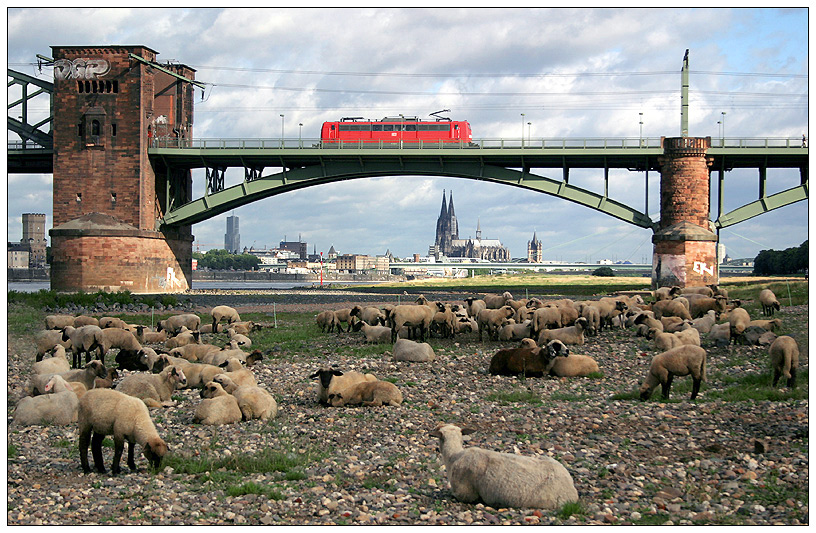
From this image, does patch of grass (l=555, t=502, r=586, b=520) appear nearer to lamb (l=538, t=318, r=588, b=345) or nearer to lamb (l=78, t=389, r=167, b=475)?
lamb (l=78, t=389, r=167, b=475)

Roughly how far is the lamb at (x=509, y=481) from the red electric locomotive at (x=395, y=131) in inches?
2420

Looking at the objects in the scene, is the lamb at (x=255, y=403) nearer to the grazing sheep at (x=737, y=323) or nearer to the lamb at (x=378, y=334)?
the lamb at (x=378, y=334)

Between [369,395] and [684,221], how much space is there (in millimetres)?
50718

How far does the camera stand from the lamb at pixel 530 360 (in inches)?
688

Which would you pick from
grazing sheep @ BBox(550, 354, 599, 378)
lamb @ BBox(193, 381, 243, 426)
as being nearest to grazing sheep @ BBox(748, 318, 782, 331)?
grazing sheep @ BBox(550, 354, 599, 378)

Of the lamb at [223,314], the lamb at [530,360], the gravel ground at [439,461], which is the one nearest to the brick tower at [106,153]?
the lamb at [223,314]

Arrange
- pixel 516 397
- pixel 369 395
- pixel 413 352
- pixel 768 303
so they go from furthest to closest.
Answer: pixel 768 303 < pixel 413 352 < pixel 516 397 < pixel 369 395

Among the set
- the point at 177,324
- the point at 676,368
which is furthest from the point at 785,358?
the point at 177,324

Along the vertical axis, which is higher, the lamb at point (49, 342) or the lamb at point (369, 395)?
the lamb at point (49, 342)

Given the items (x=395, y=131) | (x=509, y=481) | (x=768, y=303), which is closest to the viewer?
(x=509, y=481)

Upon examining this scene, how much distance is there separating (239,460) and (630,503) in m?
5.29

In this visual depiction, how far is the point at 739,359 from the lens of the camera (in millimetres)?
18641

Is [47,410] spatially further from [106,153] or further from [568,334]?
[106,153]

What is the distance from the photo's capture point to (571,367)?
17438mm
